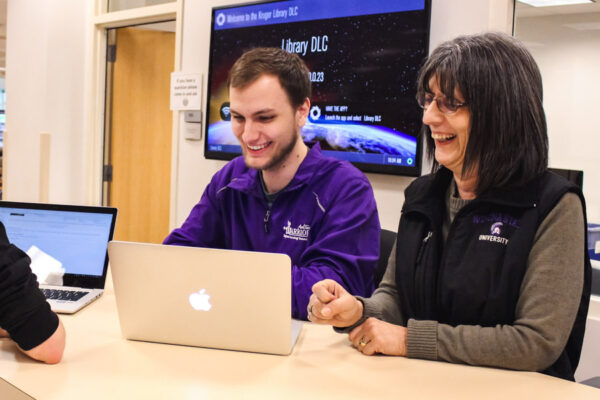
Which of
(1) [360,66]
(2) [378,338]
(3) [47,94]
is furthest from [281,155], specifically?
(3) [47,94]

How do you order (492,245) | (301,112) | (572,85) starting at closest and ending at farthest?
(492,245), (301,112), (572,85)

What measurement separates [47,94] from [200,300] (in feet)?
12.3

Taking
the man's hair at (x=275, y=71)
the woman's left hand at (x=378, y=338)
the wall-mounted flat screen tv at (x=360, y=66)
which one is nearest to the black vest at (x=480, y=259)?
the woman's left hand at (x=378, y=338)

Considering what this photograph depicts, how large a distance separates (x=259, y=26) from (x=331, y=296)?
7.87 ft

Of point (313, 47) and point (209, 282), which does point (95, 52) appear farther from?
point (209, 282)

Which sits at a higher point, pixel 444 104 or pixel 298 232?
pixel 444 104

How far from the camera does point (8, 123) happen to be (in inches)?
185

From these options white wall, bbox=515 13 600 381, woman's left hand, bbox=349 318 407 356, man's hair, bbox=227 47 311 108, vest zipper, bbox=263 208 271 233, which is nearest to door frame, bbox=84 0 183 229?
man's hair, bbox=227 47 311 108

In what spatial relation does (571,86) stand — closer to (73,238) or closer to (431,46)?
(431,46)

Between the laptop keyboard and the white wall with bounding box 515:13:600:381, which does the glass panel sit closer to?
the white wall with bounding box 515:13:600:381

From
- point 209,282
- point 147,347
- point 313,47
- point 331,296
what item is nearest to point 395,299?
point 331,296

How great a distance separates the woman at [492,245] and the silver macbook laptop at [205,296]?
0.12 m

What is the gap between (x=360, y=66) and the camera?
9.21 feet

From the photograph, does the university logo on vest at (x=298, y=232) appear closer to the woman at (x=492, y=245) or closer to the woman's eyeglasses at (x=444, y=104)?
Result: the woman at (x=492, y=245)
